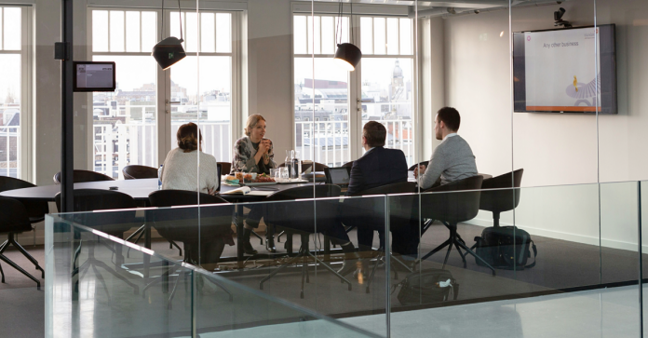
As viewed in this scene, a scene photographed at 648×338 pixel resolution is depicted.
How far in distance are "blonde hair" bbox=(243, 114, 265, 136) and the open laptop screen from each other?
642 mm

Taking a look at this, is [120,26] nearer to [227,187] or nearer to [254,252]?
[227,187]

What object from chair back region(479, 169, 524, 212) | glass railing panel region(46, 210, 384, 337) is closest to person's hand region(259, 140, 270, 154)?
chair back region(479, 169, 524, 212)

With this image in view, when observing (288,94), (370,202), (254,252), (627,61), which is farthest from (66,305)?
(627,61)

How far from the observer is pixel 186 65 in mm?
4812

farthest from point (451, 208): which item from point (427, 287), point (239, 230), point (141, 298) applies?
point (141, 298)

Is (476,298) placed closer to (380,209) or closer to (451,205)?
(451,205)

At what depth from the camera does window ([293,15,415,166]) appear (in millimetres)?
5039

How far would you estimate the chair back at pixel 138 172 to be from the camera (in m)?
4.84

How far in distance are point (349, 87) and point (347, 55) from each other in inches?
9.7

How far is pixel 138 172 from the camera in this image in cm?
488

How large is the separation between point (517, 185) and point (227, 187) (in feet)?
7.93

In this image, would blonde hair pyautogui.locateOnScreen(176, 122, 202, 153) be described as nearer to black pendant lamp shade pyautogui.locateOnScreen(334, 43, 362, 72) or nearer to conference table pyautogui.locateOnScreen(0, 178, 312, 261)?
conference table pyautogui.locateOnScreen(0, 178, 312, 261)

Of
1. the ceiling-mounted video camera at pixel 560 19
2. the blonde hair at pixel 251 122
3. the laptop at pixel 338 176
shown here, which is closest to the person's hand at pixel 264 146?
the blonde hair at pixel 251 122

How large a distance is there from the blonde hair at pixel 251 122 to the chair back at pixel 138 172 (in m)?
0.70
